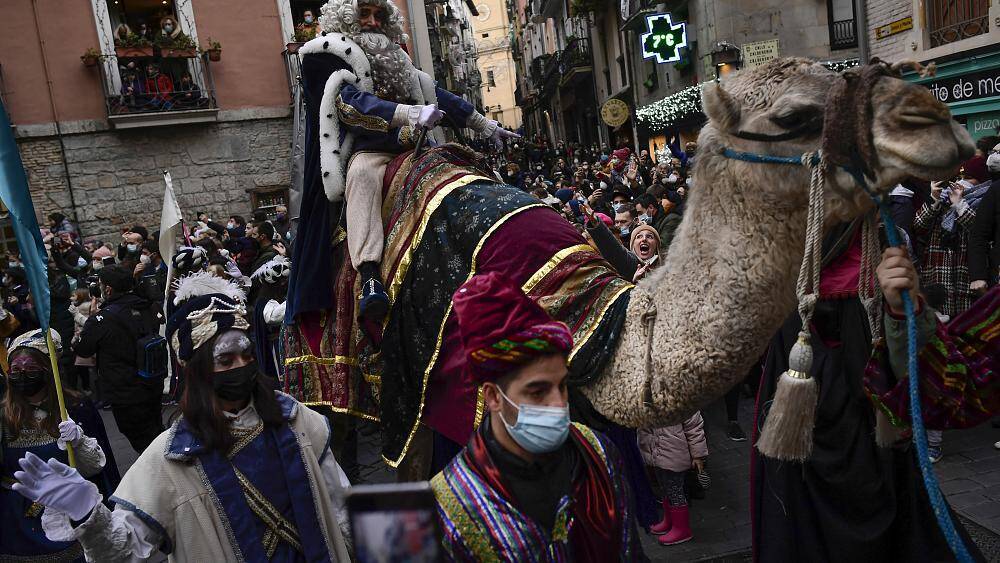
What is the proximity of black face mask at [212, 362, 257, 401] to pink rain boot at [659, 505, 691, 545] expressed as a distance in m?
3.02

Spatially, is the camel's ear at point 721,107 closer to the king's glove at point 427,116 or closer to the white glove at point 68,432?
the king's glove at point 427,116

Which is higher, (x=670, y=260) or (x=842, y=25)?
(x=842, y=25)

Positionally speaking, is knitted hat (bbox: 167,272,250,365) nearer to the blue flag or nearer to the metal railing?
the blue flag

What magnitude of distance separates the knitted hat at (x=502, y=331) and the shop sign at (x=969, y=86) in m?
13.3

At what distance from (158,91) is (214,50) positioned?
161 centimetres

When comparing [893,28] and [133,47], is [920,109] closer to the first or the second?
[893,28]

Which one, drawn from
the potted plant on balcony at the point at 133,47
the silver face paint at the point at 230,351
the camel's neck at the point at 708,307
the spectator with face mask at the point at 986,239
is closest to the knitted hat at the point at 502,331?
the camel's neck at the point at 708,307

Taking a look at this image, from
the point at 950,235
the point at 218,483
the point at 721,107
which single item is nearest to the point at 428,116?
the point at 721,107

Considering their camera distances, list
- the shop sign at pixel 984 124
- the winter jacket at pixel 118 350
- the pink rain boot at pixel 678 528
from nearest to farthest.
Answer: the pink rain boot at pixel 678 528 → the winter jacket at pixel 118 350 → the shop sign at pixel 984 124

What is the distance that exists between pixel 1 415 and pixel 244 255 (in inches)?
263

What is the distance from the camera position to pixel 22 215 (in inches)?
135

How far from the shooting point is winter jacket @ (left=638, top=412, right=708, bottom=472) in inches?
197

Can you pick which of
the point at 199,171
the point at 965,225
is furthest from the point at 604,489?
the point at 199,171

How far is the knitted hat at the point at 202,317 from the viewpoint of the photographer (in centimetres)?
321
